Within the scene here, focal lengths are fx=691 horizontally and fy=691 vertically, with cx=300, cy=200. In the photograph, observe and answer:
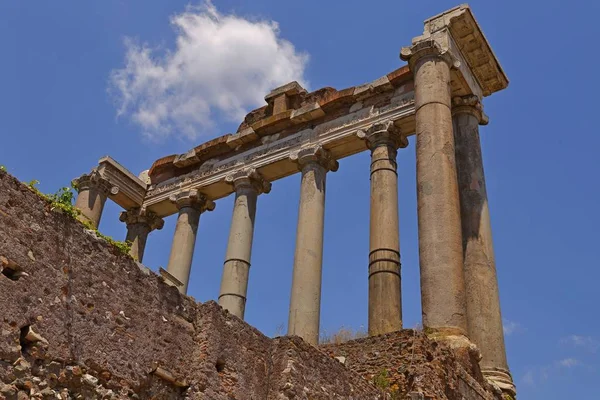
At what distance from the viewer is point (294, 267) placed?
18281mm

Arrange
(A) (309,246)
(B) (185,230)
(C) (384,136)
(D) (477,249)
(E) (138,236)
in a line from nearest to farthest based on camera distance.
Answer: (D) (477,249)
(A) (309,246)
(C) (384,136)
(B) (185,230)
(E) (138,236)

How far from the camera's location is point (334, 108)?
69.6 ft

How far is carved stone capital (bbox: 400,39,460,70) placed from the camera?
17203 millimetres

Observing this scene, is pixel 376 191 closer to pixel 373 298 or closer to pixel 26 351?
pixel 373 298

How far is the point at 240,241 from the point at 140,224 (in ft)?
17.7

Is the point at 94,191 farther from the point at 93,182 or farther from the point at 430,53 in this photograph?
the point at 430,53

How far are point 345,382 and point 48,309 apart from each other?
4078mm

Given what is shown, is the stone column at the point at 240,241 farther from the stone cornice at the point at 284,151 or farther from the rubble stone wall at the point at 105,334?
the rubble stone wall at the point at 105,334

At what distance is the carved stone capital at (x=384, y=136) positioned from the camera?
754 inches

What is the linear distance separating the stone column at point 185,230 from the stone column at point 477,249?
9.15 metres

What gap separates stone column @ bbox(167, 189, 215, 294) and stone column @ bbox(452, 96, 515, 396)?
360 inches

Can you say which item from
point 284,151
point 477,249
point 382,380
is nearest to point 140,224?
point 284,151

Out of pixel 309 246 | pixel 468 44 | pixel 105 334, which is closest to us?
pixel 105 334

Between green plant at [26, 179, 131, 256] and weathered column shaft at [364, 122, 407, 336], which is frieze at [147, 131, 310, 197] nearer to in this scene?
weathered column shaft at [364, 122, 407, 336]
